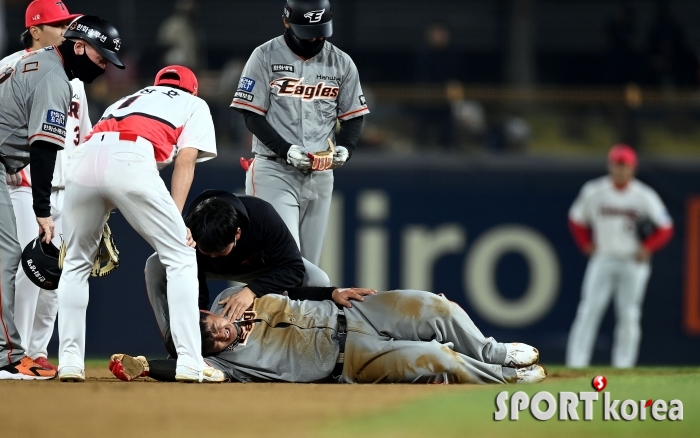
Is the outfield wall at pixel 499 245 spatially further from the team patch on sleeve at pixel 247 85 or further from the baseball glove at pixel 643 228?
the team patch on sleeve at pixel 247 85

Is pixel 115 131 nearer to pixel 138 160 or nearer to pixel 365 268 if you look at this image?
pixel 138 160

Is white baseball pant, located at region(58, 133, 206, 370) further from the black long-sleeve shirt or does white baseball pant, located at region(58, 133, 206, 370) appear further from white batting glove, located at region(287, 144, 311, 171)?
white batting glove, located at region(287, 144, 311, 171)

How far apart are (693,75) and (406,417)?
406 inches

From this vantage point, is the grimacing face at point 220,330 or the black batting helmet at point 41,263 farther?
the black batting helmet at point 41,263

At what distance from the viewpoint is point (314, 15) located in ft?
22.4

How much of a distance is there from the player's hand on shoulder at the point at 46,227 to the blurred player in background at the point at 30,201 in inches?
10.2

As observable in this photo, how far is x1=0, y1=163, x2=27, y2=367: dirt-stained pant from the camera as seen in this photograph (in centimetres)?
602

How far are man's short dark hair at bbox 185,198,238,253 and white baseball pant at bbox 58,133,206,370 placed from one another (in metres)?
0.12

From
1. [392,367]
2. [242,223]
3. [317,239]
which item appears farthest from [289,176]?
[392,367]

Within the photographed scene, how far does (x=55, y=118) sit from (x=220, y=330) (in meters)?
1.48

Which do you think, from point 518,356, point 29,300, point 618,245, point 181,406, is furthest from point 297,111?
point 618,245

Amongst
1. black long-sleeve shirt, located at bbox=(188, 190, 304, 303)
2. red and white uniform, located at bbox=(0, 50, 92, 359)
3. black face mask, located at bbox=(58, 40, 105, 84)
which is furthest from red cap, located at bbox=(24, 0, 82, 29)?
black long-sleeve shirt, located at bbox=(188, 190, 304, 303)

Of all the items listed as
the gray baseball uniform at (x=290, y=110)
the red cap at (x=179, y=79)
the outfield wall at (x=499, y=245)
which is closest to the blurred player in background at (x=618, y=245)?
the outfield wall at (x=499, y=245)

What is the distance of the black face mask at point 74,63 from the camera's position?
6.04 meters
